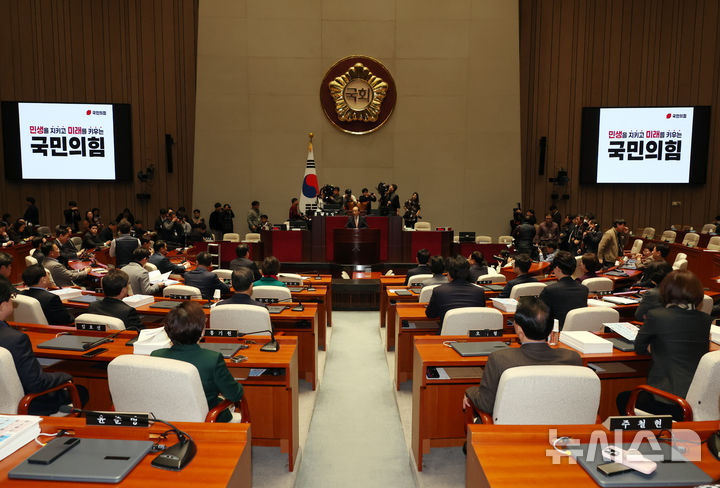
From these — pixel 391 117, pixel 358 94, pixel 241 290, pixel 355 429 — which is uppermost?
pixel 358 94

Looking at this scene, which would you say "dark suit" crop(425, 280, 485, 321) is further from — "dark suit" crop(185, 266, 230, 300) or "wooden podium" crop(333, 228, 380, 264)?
"wooden podium" crop(333, 228, 380, 264)

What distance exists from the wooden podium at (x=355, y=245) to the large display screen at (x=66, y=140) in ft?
23.2

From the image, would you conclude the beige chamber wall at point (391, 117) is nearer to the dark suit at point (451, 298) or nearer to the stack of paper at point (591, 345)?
the dark suit at point (451, 298)

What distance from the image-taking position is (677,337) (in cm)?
272

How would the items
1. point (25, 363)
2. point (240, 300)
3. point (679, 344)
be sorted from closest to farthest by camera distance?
point (25, 363), point (679, 344), point (240, 300)

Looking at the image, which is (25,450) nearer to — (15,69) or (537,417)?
(537,417)

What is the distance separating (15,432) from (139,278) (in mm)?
3641

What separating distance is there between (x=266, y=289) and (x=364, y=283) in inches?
123

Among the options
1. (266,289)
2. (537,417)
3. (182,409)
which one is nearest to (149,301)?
(266,289)

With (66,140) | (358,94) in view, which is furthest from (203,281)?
(66,140)

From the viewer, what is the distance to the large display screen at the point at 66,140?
12469 mm

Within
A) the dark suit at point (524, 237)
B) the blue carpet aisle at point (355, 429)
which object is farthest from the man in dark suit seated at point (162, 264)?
the dark suit at point (524, 237)

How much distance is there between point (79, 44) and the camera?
42.3ft

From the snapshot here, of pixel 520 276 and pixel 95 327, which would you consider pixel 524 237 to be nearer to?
pixel 520 276
